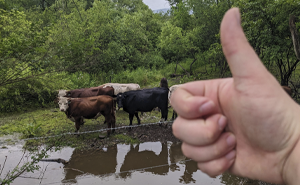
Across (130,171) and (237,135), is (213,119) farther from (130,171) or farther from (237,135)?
(130,171)

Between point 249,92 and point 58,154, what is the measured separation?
6.03 meters

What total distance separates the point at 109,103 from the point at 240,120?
6443 mm

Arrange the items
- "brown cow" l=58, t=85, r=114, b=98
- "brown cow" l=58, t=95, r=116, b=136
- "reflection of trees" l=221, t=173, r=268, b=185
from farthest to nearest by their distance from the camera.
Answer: "brown cow" l=58, t=85, r=114, b=98
"brown cow" l=58, t=95, r=116, b=136
"reflection of trees" l=221, t=173, r=268, b=185

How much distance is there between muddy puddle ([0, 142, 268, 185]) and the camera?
15.5 ft

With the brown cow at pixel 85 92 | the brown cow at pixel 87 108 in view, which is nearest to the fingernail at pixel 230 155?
the brown cow at pixel 87 108

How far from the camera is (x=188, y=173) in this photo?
5.06 m

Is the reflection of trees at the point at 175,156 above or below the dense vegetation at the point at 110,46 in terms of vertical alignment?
below

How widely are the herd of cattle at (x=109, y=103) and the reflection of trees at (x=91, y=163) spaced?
0.92 m

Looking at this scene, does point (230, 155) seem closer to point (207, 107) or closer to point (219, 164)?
point (219, 164)

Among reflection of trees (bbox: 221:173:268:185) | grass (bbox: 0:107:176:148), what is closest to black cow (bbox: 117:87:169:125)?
grass (bbox: 0:107:176:148)

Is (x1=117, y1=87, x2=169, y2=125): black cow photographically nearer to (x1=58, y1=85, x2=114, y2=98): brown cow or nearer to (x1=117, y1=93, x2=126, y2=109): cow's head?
(x1=117, y1=93, x2=126, y2=109): cow's head

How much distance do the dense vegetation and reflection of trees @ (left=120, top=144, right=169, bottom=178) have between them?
269cm

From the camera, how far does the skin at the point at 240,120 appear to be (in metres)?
0.93

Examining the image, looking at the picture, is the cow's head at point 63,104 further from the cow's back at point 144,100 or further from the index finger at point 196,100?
the index finger at point 196,100
